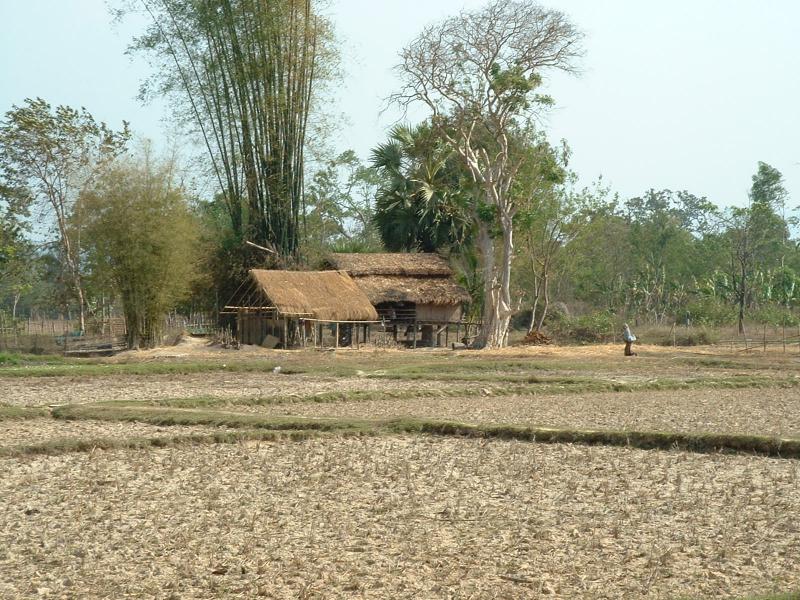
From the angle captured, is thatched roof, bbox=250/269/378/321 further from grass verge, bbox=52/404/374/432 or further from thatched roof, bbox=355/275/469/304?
grass verge, bbox=52/404/374/432

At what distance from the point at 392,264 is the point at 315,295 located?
14.1ft

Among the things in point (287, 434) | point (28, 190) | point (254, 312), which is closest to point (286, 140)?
point (254, 312)

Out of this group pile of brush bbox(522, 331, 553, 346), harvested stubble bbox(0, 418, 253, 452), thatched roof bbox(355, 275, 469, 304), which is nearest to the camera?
harvested stubble bbox(0, 418, 253, 452)

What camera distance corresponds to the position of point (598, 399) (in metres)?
17.2

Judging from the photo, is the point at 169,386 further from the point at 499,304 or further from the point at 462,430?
the point at 499,304

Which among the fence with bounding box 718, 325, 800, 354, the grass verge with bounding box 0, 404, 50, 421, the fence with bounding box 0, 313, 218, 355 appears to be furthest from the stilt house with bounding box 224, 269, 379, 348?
the grass verge with bounding box 0, 404, 50, 421

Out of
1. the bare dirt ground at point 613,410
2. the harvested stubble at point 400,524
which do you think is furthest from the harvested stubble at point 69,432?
the bare dirt ground at point 613,410

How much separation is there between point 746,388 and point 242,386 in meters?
9.35

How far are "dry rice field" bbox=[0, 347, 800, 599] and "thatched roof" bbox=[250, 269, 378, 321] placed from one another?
14.7 m

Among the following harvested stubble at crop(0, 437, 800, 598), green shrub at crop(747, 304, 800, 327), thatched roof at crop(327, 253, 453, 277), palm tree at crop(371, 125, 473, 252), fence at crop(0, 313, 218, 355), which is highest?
palm tree at crop(371, 125, 473, 252)

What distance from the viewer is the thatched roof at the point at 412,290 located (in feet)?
117

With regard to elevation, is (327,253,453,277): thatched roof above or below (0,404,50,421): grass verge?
above

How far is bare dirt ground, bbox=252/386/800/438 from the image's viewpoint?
13227 mm

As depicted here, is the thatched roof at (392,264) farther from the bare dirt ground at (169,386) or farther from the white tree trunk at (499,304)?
the bare dirt ground at (169,386)
